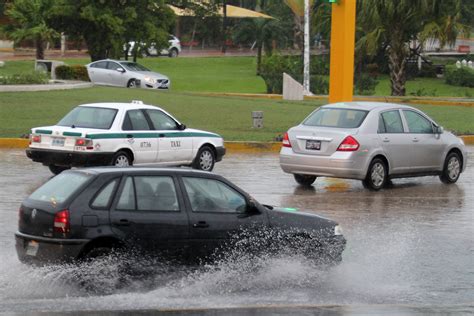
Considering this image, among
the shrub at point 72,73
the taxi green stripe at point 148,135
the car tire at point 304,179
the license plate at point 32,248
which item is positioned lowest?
the car tire at point 304,179

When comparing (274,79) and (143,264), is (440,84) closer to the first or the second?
(274,79)

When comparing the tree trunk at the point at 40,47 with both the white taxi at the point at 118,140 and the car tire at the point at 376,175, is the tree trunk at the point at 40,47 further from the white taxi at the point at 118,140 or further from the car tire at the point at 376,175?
the car tire at the point at 376,175

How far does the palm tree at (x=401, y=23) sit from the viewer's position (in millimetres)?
51281

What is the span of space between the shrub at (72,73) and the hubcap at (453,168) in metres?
26.3

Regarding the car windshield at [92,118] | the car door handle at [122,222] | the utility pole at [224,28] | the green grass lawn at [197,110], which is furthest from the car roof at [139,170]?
the utility pole at [224,28]

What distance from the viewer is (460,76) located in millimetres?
68250

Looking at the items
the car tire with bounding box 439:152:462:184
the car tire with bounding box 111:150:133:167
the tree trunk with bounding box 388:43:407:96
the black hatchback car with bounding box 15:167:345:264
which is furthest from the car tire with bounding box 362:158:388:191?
the tree trunk with bounding box 388:43:407:96

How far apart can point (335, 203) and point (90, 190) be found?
8.16 metres

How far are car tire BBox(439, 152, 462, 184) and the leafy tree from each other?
32.7 m

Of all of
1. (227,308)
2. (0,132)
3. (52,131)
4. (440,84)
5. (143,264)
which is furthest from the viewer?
(440,84)

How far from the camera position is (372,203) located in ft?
62.6

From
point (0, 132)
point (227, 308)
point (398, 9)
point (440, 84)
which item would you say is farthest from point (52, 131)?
point (440, 84)

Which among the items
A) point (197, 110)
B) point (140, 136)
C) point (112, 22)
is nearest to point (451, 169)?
point (140, 136)

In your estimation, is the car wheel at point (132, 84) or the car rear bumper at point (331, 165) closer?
the car rear bumper at point (331, 165)
